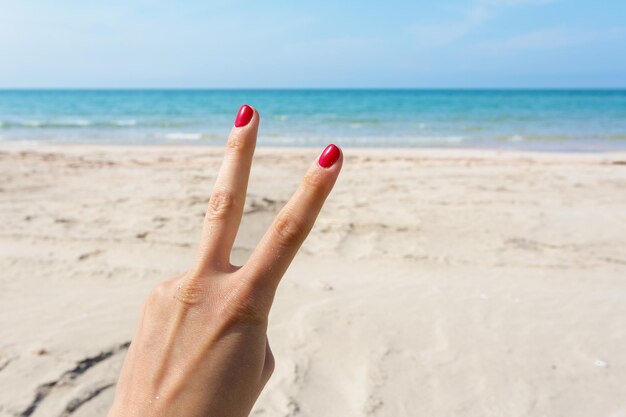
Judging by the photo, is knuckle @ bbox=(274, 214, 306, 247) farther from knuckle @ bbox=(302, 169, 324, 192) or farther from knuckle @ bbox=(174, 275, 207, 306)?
knuckle @ bbox=(174, 275, 207, 306)

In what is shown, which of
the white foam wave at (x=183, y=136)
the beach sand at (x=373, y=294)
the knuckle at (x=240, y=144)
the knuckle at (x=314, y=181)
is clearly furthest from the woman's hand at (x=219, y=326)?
the white foam wave at (x=183, y=136)

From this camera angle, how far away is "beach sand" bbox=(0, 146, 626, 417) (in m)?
2.43

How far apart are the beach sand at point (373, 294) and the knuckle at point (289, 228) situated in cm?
131

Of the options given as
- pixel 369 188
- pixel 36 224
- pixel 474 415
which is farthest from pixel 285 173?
pixel 474 415

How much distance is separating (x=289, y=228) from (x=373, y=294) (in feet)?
8.09

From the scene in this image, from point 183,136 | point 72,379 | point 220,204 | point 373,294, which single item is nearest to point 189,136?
point 183,136

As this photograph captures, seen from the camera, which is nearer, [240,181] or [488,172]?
[240,181]

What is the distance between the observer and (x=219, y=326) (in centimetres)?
121

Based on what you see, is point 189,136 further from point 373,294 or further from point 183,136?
point 373,294

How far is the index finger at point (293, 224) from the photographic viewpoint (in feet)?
3.91

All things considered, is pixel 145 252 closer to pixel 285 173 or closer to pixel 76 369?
pixel 76 369

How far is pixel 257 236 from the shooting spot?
15.8 feet

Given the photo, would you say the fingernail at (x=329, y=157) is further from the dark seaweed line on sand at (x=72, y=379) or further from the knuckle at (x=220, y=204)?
the dark seaweed line on sand at (x=72, y=379)

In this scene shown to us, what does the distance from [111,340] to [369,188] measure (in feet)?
14.8
